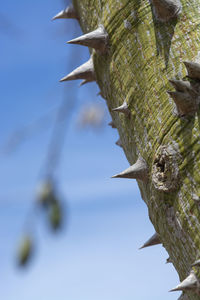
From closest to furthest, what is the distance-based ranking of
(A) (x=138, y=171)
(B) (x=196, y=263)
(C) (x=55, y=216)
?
(B) (x=196, y=263)
(A) (x=138, y=171)
(C) (x=55, y=216)

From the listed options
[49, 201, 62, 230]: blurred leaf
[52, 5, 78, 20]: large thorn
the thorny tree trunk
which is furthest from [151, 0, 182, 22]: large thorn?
[49, 201, 62, 230]: blurred leaf

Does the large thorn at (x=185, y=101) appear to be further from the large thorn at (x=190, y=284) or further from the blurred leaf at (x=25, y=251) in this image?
the blurred leaf at (x=25, y=251)

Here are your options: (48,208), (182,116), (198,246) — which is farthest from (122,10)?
(48,208)

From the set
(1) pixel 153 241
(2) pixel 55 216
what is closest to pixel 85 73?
(1) pixel 153 241

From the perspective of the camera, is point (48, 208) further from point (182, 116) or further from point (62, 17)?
point (182, 116)

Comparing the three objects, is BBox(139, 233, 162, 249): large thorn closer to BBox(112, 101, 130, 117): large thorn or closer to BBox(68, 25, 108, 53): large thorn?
BBox(112, 101, 130, 117): large thorn

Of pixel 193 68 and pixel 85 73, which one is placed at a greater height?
pixel 85 73

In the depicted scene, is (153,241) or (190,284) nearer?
(190,284)

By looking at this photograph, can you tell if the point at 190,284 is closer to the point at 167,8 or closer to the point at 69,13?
the point at 167,8
